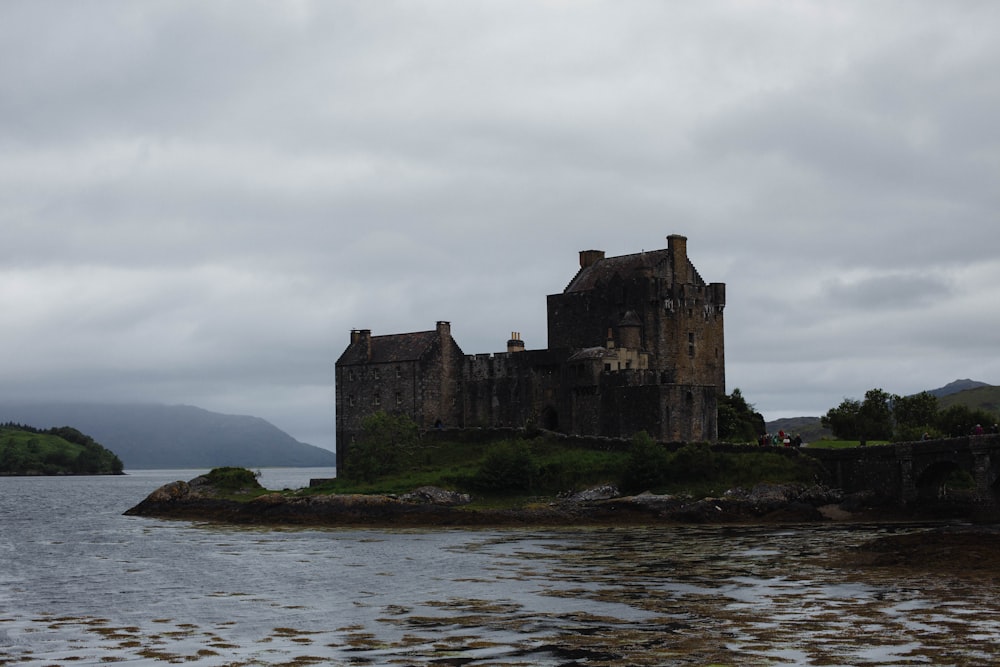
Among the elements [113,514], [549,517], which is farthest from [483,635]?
[113,514]

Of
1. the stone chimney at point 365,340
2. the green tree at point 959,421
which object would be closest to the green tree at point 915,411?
the green tree at point 959,421

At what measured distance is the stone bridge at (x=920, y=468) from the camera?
57094 millimetres

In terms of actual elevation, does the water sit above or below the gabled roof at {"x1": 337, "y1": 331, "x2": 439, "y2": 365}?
below

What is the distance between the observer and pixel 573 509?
63.6 metres

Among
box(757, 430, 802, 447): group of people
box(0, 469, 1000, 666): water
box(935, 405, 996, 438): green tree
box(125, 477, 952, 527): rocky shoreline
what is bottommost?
box(0, 469, 1000, 666): water

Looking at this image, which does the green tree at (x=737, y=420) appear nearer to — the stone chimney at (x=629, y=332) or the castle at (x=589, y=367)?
the castle at (x=589, y=367)

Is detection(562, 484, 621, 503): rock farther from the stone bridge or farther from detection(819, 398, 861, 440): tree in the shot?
detection(819, 398, 861, 440): tree

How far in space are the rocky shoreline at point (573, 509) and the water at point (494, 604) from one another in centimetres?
690

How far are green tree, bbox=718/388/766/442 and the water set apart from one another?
24233 mm

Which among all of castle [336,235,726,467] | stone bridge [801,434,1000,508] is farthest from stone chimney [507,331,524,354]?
stone bridge [801,434,1000,508]

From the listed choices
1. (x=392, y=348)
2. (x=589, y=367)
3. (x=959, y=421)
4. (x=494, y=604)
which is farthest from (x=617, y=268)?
(x=494, y=604)

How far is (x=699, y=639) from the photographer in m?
25.5

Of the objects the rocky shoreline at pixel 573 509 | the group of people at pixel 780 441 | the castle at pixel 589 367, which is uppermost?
the castle at pixel 589 367

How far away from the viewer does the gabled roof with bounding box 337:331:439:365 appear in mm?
87938
